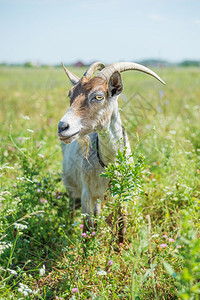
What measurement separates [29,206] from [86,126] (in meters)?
1.19

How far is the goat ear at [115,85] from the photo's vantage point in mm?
2513

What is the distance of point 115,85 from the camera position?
102 inches

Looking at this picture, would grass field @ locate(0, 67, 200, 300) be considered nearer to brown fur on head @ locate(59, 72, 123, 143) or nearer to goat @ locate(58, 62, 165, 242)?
goat @ locate(58, 62, 165, 242)

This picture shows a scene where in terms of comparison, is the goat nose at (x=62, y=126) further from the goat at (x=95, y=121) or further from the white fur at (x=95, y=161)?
the white fur at (x=95, y=161)

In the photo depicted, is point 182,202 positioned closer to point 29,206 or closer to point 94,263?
point 94,263

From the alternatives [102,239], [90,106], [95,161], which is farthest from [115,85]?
[102,239]

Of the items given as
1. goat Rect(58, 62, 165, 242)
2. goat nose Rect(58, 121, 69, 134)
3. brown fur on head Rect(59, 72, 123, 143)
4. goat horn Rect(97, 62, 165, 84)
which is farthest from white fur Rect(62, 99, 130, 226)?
goat nose Rect(58, 121, 69, 134)

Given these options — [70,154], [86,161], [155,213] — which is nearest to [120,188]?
[86,161]

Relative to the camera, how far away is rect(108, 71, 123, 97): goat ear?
98.9 inches

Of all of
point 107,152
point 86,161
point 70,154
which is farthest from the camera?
point 70,154

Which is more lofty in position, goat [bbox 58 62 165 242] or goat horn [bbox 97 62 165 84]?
goat horn [bbox 97 62 165 84]

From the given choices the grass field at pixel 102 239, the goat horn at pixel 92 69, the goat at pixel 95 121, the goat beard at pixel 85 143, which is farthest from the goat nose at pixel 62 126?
the goat horn at pixel 92 69

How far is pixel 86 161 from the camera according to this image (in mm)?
2980

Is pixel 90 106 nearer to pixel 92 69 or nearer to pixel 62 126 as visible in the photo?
pixel 62 126
